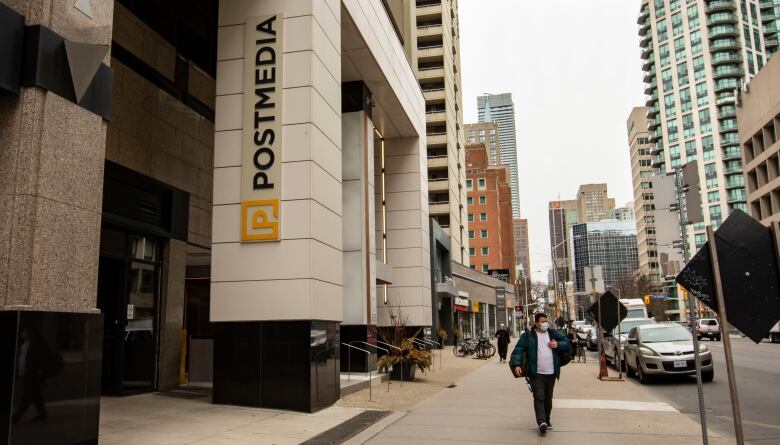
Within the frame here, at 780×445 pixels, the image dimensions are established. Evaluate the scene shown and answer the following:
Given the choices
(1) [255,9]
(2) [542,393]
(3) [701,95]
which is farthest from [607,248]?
(2) [542,393]

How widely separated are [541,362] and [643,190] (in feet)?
499

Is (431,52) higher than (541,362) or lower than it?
higher

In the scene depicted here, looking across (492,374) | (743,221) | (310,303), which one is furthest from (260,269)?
(492,374)

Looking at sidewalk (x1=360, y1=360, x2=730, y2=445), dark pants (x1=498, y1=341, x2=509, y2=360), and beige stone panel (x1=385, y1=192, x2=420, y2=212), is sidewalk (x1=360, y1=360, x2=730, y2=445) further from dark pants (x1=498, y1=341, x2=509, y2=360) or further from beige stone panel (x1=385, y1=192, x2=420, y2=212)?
beige stone panel (x1=385, y1=192, x2=420, y2=212)

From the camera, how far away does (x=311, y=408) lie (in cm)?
1146

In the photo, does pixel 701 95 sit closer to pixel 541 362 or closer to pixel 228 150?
pixel 228 150

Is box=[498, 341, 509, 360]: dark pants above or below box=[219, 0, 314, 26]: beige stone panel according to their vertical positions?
below

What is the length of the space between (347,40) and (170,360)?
10252 mm

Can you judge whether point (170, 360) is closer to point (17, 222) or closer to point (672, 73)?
point (17, 222)

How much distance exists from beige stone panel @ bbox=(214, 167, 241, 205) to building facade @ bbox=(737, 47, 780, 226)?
64763 mm

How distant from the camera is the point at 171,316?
14.1 metres

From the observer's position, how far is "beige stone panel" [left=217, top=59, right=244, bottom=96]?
13.0 m

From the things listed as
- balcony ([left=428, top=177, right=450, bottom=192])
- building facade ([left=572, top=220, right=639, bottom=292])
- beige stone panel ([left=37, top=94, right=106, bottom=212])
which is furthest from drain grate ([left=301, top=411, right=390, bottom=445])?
building facade ([left=572, top=220, right=639, bottom=292])

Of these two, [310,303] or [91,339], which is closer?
[91,339]
